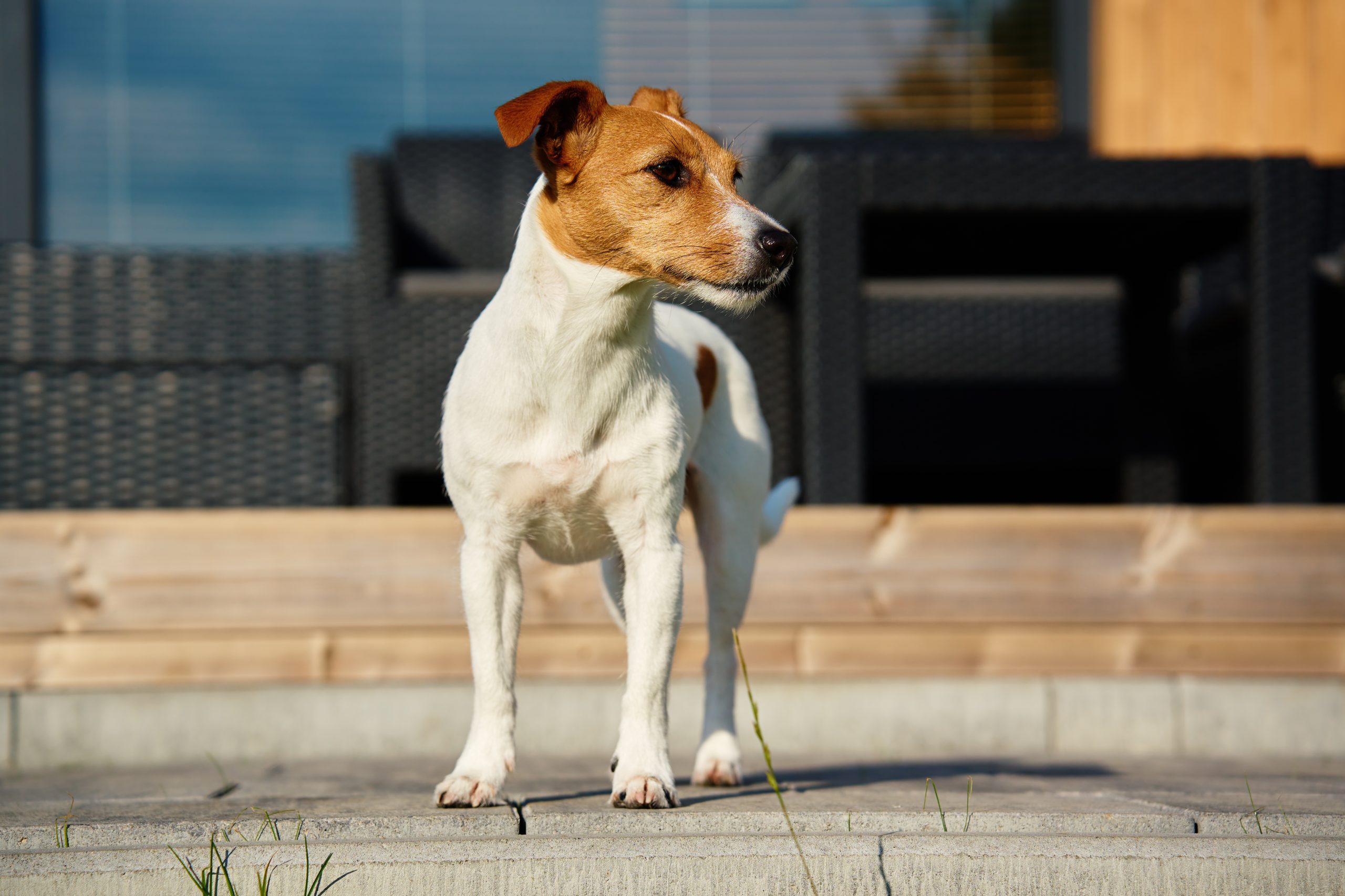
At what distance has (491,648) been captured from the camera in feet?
7.31

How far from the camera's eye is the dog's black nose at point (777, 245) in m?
2.12

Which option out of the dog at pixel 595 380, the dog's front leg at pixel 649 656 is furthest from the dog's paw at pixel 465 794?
the dog's front leg at pixel 649 656

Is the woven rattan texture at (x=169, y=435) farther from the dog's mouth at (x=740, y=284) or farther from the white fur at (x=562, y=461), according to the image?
the dog's mouth at (x=740, y=284)

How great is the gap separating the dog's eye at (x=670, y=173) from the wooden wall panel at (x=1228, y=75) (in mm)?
3045

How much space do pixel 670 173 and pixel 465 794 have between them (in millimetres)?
1140

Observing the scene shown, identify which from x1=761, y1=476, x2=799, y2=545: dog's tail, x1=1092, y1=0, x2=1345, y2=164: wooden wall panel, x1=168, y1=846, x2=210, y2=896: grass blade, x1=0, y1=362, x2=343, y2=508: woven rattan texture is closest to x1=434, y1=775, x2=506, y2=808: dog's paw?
x1=168, y1=846, x2=210, y2=896: grass blade

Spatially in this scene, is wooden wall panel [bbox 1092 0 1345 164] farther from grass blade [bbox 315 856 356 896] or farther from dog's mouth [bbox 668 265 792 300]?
grass blade [bbox 315 856 356 896]

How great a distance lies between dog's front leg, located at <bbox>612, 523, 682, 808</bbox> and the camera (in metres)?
2.08

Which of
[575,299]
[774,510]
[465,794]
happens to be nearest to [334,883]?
[465,794]

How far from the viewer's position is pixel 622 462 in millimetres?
2215

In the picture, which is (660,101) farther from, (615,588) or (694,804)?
(694,804)

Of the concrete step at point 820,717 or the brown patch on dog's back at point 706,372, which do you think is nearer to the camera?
the brown patch on dog's back at point 706,372

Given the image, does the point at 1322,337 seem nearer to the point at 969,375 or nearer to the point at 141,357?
the point at 969,375

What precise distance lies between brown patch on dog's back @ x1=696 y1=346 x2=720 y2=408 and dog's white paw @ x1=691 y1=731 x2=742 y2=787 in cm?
72
